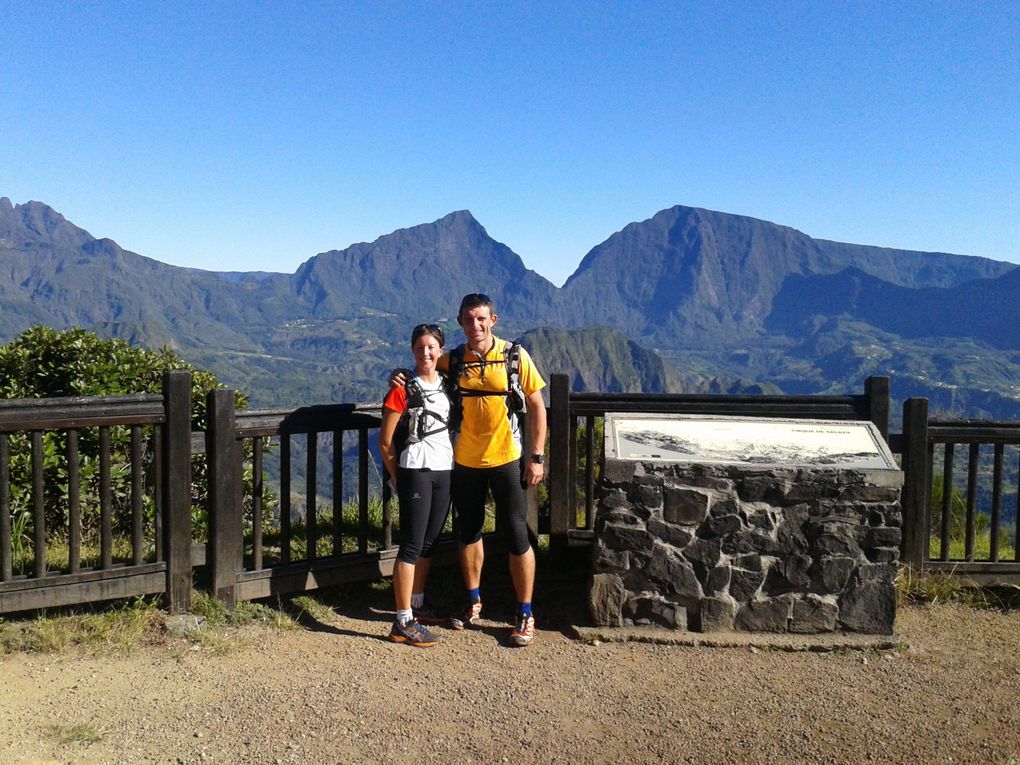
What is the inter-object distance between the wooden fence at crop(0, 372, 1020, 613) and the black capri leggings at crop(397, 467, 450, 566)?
0.43 meters

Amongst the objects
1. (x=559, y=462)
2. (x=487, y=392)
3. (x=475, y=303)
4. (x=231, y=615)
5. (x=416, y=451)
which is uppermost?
(x=475, y=303)

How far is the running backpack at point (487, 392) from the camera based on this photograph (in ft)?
17.2

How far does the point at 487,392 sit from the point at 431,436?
422 millimetres

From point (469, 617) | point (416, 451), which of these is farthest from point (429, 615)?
point (416, 451)

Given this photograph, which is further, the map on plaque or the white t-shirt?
the map on plaque

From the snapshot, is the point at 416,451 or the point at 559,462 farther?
the point at 559,462

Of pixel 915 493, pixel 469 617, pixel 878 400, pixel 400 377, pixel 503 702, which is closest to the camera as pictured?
pixel 503 702

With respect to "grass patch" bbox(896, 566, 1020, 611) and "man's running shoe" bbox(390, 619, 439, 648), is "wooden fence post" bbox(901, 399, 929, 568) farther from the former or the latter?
"man's running shoe" bbox(390, 619, 439, 648)

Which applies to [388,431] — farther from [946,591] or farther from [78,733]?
[946,591]

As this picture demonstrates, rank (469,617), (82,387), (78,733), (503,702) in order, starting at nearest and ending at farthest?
(78,733) < (503,702) < (469,617) < (82,387)

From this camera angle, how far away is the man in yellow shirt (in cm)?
525

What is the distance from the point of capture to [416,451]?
205 inches

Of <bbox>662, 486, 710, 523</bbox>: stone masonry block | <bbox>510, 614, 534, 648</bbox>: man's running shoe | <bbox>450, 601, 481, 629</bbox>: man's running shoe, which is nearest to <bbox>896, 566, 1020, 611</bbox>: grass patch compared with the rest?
<bbox>662, 486, 710, 523</bbox>: stone masonry block

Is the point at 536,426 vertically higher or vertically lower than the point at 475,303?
lower
